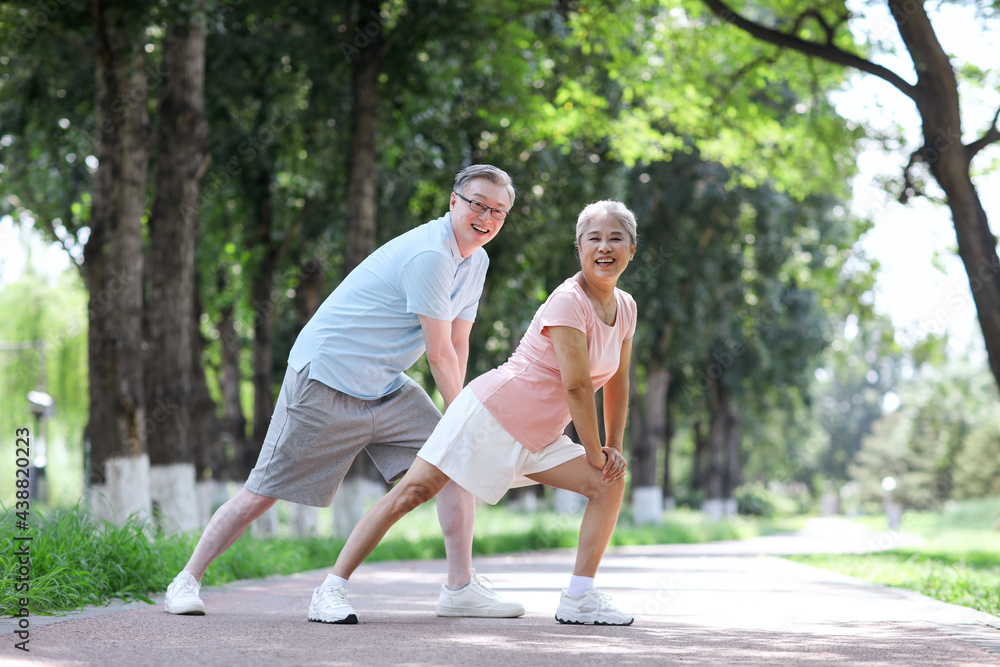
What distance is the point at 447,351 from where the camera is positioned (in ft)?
15.4

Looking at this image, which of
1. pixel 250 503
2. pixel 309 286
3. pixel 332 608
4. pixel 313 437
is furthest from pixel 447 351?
pixel 309 286

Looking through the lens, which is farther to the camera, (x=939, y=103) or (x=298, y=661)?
(x=939, y=103)

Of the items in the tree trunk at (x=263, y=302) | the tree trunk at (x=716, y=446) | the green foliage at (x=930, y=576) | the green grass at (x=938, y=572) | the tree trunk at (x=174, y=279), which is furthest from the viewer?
the tree trunk at (x=716, y=446)

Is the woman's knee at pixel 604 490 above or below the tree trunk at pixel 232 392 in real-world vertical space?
below

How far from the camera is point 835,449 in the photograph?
94.4m

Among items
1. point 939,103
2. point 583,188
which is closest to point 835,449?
point 583,188

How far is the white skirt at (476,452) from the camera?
4.57 meters

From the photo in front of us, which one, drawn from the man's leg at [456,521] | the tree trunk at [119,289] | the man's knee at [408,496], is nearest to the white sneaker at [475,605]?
the man's leg at [456,521]

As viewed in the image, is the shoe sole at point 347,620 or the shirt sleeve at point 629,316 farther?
the shirt sleeve at point 629,316

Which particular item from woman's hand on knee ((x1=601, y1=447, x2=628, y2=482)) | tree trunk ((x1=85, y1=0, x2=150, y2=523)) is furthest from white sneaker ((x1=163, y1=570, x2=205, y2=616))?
tree trunk ((x1=85, y1=0, x2=150, y2=523))

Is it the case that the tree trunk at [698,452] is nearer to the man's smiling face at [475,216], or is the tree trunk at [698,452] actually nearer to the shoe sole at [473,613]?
the shoe sole at [473,613]

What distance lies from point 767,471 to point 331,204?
45707mm

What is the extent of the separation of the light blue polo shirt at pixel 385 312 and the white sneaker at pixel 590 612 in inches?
52.4

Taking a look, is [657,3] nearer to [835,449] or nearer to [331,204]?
[331,204]
